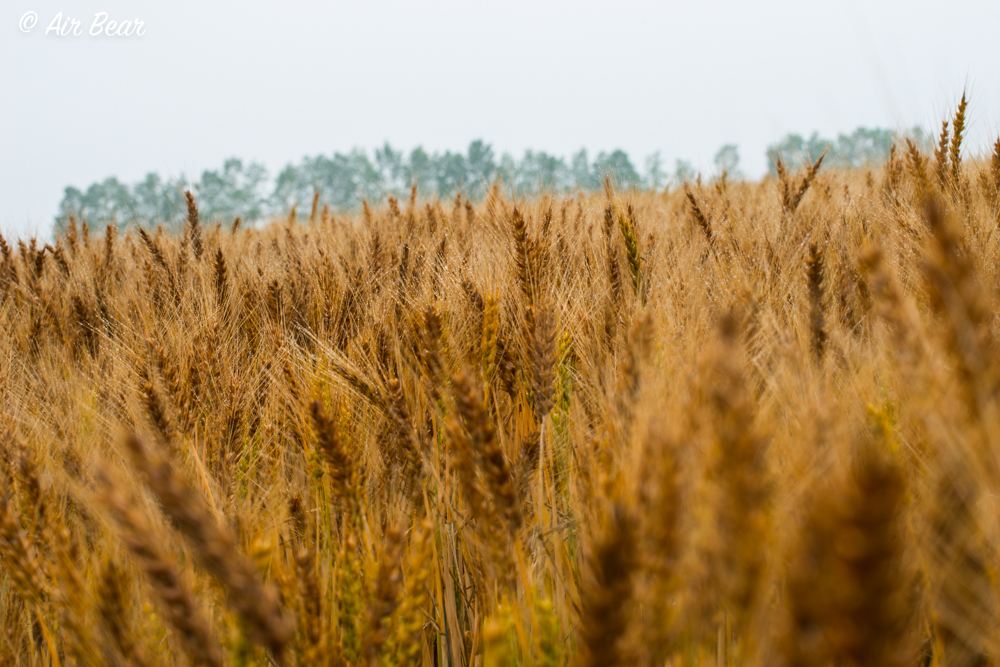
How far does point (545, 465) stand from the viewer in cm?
118

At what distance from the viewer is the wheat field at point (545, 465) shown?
0.47m

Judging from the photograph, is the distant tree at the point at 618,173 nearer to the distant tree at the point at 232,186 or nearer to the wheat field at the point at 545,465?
the wheat field at the point at 545,465

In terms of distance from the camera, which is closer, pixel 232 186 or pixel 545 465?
pixel 545 465

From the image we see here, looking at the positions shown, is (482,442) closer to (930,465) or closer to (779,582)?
(779,582)

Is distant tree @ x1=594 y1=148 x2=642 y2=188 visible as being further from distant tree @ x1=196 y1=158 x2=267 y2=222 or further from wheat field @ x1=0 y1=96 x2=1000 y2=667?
distant tree @ x1=196 y1=158 x2=267 y2=222

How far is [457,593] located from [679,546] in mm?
905

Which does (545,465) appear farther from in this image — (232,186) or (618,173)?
(232,186)

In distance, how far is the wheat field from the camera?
473 mm

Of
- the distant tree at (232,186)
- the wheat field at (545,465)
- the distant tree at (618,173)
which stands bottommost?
the wheat field at (545,465)

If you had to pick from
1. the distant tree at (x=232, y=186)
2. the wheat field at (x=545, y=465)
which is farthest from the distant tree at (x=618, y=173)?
the distant tree at (x=232, y=186)

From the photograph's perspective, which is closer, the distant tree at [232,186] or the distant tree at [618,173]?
the distant tree at [618,173]

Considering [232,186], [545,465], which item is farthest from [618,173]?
[232,186]

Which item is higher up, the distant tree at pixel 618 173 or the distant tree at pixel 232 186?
the distant tree at pixel 232 186

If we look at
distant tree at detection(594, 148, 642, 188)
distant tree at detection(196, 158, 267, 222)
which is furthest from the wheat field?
distant tree at detection(196, 158, 267, 222)
